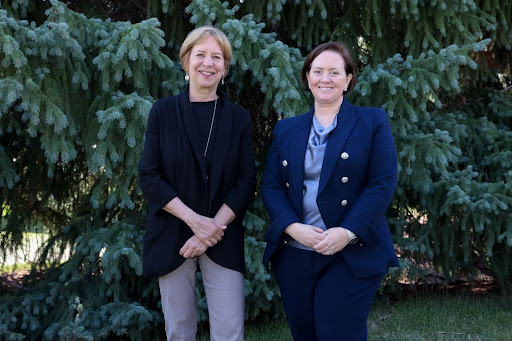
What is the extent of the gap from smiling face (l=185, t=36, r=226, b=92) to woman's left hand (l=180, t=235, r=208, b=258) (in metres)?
0.77

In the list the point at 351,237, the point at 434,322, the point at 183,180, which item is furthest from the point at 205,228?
the point at 434,322

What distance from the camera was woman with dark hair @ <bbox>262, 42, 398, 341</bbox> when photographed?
2695 millimetres

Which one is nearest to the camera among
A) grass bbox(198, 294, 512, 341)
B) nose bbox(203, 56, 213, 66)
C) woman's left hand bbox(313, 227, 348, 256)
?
woman's left hand bbox(313, 227, 348, 256)

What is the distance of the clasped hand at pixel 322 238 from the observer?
2.64m

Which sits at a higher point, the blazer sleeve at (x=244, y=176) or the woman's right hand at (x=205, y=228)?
the blazer sleeve at (x=244, y=176)

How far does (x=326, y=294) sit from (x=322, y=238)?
275 millimetres

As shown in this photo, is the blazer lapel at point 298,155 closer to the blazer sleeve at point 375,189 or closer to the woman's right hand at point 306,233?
the woman's right hand at point 306,233

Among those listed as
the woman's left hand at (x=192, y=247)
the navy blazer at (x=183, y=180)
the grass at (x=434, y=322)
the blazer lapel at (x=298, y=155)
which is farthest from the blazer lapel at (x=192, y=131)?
the grass at (x=434, y=322)

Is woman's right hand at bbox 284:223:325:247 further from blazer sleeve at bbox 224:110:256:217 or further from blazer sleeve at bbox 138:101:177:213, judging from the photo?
blazer sleeve at bbox 138:101:177:213

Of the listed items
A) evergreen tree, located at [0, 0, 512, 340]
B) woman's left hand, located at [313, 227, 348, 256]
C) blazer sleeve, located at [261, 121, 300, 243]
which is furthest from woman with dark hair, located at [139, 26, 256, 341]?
evergreen tree, located at [0, 0, 512, 340]

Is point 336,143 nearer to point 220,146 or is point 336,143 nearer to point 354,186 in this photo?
point 354,186

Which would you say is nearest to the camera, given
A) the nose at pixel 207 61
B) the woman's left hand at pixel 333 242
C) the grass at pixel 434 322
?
the woman's left hand at pixel 333 242

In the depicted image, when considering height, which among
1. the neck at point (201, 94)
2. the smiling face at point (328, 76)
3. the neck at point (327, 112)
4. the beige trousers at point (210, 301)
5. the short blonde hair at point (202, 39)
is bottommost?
the beige trousers at point (210, 301)

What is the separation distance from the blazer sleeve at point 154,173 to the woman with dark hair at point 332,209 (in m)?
0.53
